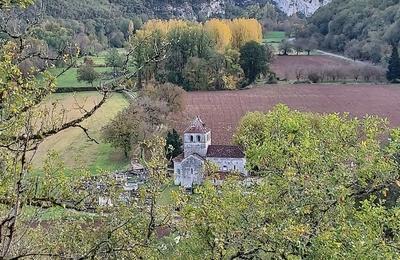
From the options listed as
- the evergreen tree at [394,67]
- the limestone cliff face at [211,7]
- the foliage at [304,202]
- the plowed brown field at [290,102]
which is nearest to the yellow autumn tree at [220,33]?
the plowed brown field at [290,102]

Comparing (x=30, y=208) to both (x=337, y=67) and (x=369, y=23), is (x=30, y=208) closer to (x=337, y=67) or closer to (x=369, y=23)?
(x=337, y=67)

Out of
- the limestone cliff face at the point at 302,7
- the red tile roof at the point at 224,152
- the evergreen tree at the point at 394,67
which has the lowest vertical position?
the limestone cliff face at the point at 302,7

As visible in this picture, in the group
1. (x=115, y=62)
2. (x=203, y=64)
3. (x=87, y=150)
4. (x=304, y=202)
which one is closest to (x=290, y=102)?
(x=203, y=64)

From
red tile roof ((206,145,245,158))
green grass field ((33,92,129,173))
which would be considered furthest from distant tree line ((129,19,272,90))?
red tile roof ((206,145,245,158))

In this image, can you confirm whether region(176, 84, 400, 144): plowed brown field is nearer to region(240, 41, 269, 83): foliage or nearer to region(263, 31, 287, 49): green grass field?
region(240, 41, 269, 83): foliage

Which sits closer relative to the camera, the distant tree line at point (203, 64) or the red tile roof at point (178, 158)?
the red tile roof at point (178, 158)

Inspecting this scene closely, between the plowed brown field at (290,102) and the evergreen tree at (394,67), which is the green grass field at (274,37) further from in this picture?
the plowed brown field at (290,102)

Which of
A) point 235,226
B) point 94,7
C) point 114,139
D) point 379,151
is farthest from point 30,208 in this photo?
point 94,7
